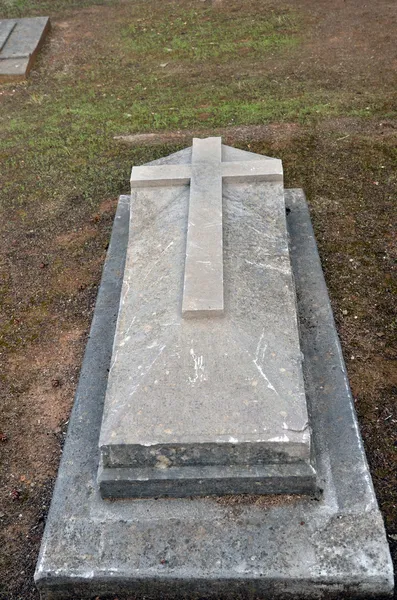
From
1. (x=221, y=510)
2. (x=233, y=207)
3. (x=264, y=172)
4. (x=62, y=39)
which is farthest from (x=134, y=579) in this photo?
(x=62, y=39)

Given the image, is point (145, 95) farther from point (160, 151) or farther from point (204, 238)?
point (204, 238)

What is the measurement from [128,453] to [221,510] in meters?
0.51

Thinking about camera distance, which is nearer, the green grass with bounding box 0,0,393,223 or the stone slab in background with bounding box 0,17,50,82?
the green grass with bounding box 0,0,393,223

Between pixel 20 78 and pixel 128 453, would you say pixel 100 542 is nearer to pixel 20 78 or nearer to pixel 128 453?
pixel 128 453

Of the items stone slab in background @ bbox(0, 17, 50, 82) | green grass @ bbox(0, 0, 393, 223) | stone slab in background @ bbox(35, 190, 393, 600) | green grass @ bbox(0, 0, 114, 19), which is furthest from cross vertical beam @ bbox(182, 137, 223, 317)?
green grass @ bbox(0, 0, 114, 19)

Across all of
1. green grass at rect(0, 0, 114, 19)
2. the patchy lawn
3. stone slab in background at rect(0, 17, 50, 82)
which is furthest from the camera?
green grass at rect(0, 0, 114, 19)

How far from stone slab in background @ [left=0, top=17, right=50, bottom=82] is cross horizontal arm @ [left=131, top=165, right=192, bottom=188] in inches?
188

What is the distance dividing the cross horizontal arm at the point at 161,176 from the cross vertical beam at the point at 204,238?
0.07m

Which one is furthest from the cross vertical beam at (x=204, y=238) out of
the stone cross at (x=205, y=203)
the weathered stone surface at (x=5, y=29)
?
the weathered stone surface at (x=5, y=29)

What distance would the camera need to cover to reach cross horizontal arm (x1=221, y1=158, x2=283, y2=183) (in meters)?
4.04

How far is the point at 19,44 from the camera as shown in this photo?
866 cm

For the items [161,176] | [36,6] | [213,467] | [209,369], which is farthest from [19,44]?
[213,467]

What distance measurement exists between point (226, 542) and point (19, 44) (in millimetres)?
7917

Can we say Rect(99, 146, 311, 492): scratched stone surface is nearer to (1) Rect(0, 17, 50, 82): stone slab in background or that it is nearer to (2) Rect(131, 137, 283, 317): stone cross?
(2) Rect(131, 137, 283, 317): stone cross
